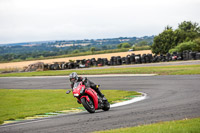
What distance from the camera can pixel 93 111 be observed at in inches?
514

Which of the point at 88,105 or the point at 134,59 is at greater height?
the point at 134,59


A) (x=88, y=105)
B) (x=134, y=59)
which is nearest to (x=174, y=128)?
(x=88, y=105)

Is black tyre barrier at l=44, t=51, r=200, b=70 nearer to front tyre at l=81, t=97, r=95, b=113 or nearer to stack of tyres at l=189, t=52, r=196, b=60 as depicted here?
Result: stack of tyres at l=189, t=52, r=196, b=60

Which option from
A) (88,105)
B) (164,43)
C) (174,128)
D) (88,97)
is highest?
(164,43)

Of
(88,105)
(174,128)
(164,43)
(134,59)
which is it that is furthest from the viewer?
(164,43)

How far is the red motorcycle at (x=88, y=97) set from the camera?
12719 mm

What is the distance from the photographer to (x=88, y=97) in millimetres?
12906

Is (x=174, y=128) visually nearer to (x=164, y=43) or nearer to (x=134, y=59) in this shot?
(x=134, y=59)

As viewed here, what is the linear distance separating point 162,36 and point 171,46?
3.15 m

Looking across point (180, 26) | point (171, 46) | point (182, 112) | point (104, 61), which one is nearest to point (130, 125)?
point (182, 112)

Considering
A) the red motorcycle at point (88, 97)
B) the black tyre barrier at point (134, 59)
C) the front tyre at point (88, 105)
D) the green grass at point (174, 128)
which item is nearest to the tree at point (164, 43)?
the black tyre barrier at point (134, 59)

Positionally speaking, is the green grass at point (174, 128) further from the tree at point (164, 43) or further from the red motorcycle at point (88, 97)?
the tree at point (164, 43)

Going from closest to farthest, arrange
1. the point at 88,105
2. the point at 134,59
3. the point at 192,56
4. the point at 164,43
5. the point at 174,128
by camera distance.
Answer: the point at 174,128 → the point at 88,105 → the point at 192,56 → the point at 134,59 → the point at 164,43

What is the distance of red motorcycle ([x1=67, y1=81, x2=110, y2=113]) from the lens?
12.7 meters
